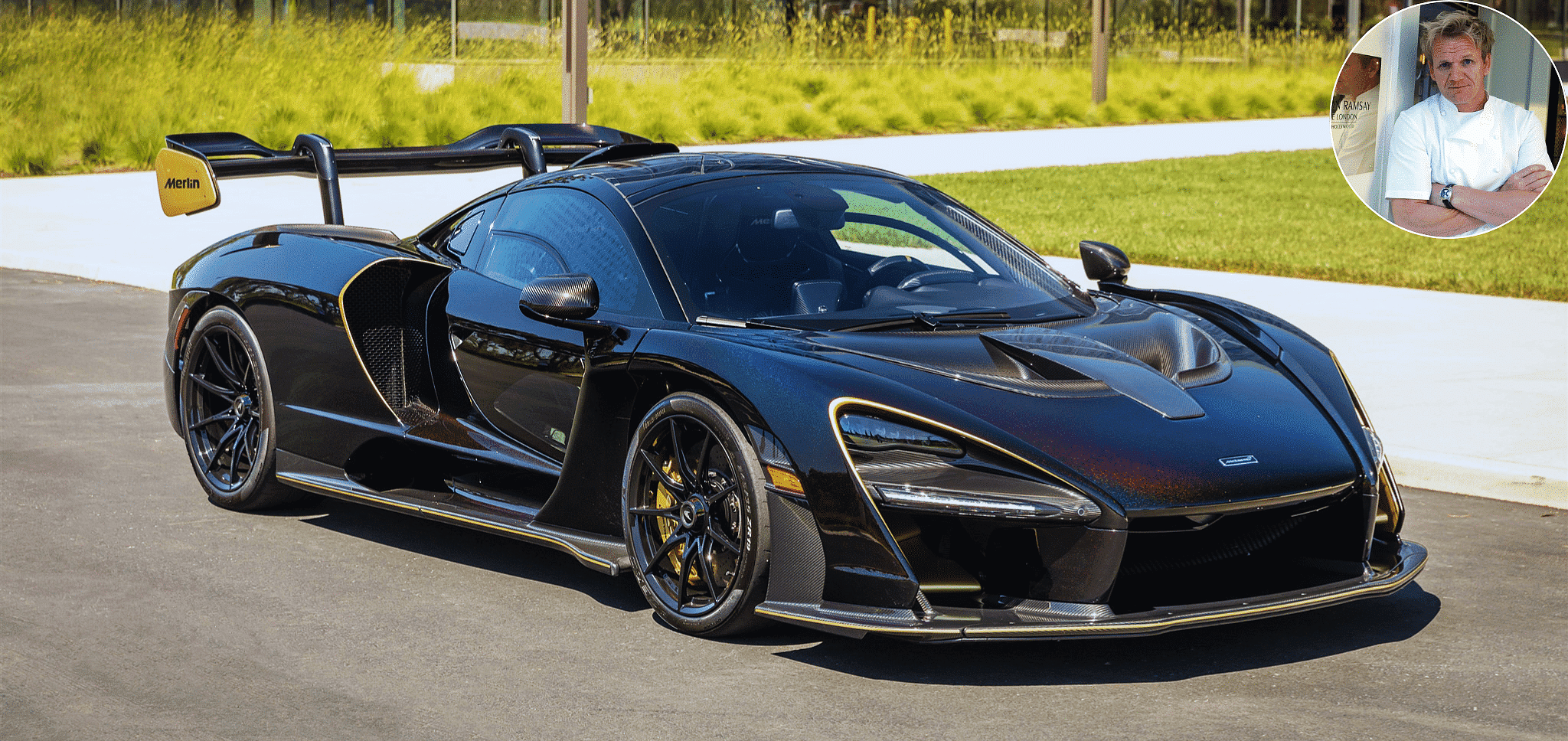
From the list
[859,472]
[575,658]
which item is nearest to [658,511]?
[575,658]

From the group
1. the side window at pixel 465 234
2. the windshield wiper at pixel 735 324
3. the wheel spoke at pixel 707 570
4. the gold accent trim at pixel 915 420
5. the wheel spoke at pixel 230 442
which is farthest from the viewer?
the wheel spoke at pixel 230 442

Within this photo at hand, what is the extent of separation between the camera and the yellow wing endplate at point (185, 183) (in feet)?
23.6

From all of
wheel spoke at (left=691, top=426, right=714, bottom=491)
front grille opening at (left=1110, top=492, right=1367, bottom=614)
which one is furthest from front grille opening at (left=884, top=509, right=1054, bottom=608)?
wheel spoke at (left=691, top=426, right=714, bottom=491)

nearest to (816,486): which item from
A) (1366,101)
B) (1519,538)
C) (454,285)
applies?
(454,285)

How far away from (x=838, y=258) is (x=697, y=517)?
→ 3.78ft

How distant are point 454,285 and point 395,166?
60.9 inches

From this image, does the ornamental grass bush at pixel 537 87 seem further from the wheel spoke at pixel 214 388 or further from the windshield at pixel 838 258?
the windshield at pixel 838 258

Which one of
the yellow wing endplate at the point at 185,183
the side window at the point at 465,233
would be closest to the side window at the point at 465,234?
the side window at the point at 465,233

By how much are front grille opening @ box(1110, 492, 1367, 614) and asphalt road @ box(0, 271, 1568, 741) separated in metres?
0.24

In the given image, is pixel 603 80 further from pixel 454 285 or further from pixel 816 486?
pixel 816 486

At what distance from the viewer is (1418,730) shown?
4.45 metres

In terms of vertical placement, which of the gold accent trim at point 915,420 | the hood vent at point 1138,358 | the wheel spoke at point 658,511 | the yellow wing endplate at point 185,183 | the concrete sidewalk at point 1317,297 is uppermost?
the yellow wing endplate at point 185,183

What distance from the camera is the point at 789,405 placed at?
16.1 feet

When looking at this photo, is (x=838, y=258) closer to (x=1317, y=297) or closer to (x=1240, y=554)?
(x=1240, y=554)
